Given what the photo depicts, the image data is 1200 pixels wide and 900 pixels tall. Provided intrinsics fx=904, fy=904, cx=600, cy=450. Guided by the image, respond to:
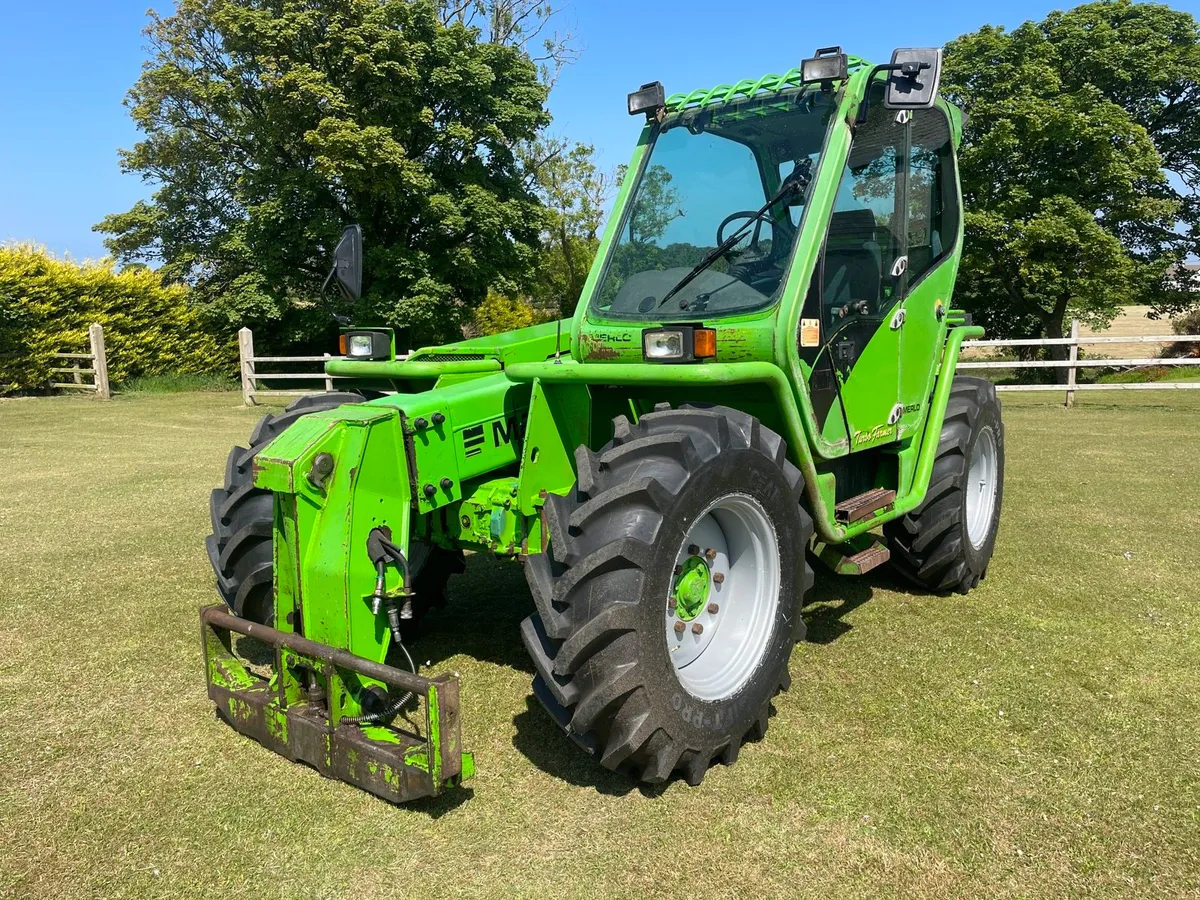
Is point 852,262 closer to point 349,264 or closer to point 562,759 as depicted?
point 349,264

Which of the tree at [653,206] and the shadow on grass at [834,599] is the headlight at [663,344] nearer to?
the tree at [653,206]

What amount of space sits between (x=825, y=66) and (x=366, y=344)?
2.44m

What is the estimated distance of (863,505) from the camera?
4289mm

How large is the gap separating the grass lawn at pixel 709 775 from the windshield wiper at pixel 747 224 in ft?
6.06

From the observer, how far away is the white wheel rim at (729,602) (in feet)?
11.2

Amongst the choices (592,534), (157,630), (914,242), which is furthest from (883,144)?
(157,630)

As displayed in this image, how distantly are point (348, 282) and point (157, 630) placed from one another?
2.43 metres

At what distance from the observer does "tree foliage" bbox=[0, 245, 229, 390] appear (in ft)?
61.6

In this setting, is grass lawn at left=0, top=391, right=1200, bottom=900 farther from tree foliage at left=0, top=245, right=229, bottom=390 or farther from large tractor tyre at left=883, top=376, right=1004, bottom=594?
tree foliage at left=0, top=245, right=229, bottom=390

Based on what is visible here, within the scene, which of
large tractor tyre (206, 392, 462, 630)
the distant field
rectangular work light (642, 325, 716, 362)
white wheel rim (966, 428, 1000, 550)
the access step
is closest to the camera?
rectangular work light (642, 325, 716, 362)

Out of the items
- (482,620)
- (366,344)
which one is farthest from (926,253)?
(482,620)

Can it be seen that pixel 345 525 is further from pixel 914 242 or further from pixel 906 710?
pixel 914 242

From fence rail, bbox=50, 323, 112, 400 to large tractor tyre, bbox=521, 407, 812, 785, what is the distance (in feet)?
61.8

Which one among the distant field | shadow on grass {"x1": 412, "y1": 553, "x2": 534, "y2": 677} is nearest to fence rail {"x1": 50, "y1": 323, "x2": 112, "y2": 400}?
shadow on grass {"x1": 412, "y1": 553, "x2": 534, "y2": 677}
